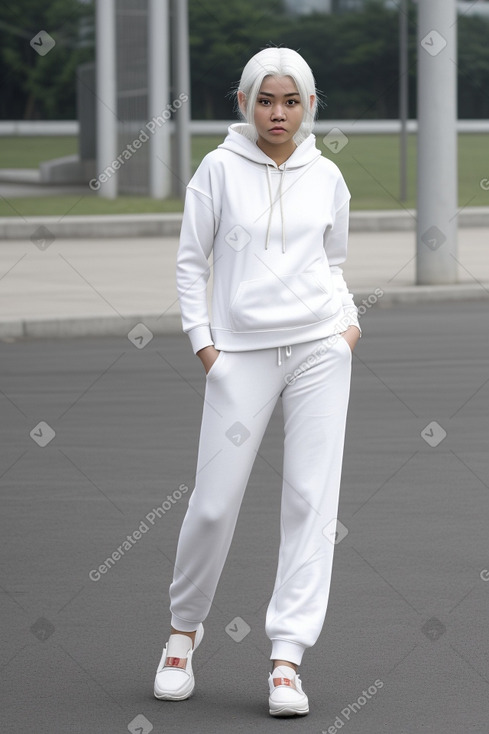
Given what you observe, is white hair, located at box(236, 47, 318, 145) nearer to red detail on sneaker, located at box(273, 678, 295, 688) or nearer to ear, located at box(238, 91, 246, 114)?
ear, located at box(238, 91, 246, 114)

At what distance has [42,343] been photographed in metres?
12.3

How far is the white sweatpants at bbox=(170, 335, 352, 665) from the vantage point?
13.3 ft

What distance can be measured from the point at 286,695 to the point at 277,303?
1.03 metres

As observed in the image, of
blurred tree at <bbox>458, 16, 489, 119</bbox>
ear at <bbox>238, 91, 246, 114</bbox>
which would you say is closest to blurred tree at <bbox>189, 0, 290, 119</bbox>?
blurred tree at <bbox>458, 16, 489, 119</bbox>

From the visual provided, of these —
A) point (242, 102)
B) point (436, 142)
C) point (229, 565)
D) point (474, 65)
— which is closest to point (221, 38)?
point (474, 65)

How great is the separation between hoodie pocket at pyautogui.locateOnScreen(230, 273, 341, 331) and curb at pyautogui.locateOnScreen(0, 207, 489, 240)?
17.7 meters

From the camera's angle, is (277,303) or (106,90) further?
(106,90)

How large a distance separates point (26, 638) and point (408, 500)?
228cm

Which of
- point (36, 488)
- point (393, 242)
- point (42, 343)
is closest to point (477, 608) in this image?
point (36, 488)

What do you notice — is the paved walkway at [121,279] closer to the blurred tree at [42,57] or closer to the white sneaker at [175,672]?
the white sneaker at [175,672]

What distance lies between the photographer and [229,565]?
5.66 m

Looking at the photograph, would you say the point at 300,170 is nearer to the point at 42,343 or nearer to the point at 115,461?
the point at 115,461

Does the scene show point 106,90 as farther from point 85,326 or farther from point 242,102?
point 242,102

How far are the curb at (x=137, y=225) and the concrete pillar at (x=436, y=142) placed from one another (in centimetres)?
689
